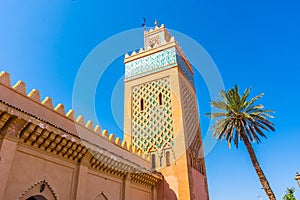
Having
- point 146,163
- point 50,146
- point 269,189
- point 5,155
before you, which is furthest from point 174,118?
point 5,155

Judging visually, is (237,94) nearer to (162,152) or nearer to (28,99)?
(162,152)

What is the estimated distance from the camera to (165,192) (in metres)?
10.4

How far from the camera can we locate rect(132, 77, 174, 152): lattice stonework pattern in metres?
11.5

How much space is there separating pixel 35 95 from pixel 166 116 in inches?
→ 253

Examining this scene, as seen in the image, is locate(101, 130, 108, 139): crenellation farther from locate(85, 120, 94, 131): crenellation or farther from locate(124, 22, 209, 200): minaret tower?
locate(124, 22, 209, 200): minaret tower

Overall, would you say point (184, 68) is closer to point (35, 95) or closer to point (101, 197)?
point (101, 197)

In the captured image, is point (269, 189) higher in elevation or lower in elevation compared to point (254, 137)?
lower

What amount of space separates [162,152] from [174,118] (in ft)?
5.21

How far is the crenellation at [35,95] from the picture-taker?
6.50 metres

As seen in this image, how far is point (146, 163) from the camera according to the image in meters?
10.7

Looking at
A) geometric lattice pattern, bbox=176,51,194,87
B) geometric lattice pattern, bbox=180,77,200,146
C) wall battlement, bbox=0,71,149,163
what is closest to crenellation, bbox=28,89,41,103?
wall battlement, bbox=0,71,149,163

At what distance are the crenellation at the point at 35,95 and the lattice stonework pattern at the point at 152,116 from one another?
5.96m

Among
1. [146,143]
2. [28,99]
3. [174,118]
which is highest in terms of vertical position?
[174,118]

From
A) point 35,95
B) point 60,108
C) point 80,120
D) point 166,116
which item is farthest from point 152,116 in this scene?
point 35,95
